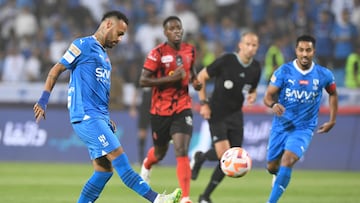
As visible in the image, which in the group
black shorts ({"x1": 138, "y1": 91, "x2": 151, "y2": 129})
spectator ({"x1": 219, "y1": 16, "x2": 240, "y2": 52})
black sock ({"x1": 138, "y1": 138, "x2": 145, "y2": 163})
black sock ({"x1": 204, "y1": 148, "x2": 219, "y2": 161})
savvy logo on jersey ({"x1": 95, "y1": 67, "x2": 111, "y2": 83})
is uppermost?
savvy logo on jersey ({"x1": 95, "y1": 67, "x2": 111, "y2": 83})

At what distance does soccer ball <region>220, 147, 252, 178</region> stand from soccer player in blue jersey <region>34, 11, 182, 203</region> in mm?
1554

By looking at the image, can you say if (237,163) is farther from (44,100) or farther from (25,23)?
(25,23)

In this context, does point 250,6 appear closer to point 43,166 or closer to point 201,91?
point 43,166

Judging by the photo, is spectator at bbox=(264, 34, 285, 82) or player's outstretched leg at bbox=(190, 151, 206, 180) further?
spectator at bbox=(264, 34, 285, 82)

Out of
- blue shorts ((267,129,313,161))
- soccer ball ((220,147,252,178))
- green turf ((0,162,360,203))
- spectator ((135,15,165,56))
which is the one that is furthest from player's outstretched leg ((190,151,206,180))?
spectator ((135,15,165,56))

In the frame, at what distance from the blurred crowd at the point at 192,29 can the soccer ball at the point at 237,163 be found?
1133 cm

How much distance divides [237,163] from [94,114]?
2.21 m

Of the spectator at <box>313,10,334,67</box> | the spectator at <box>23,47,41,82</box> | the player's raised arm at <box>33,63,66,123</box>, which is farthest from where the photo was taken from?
the spectator at <box>313,10,334,67</box>

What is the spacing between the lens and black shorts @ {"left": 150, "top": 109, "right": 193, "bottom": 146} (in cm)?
1159

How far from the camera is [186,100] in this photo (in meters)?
11.8

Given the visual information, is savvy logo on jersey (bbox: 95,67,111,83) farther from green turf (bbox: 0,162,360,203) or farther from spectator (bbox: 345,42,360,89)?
spectator (bbox: 345,42,360,89)

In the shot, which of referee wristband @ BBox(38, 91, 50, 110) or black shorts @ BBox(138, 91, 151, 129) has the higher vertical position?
referee wristband @ BBox(38, 91, 50, 110)

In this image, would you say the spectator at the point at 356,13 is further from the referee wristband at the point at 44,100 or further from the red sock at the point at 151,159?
the referee wristband at the point at 44,100

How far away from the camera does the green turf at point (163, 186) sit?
1270 cm
